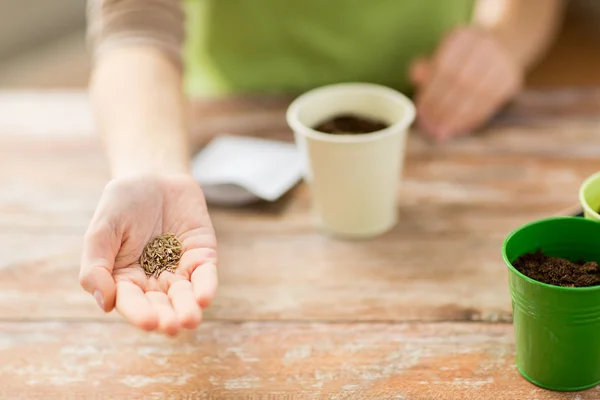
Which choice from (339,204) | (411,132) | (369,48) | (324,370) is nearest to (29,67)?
(369,48)

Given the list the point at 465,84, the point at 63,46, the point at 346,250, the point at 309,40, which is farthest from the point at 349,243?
the point at 63,46

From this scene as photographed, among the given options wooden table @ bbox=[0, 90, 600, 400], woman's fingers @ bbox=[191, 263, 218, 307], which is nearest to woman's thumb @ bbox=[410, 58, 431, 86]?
wooden table @ bbox=[0, 90, 600, 400]

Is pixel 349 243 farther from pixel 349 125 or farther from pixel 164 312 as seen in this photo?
pixel 164 312

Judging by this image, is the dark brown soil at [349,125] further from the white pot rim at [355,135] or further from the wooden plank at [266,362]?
the wooden plank at [266,362]

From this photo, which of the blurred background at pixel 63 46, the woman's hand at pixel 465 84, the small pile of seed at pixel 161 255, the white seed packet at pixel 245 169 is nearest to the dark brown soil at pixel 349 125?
the white seed packet at pixel 245 169

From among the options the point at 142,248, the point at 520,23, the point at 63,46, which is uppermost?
the point at 520,23

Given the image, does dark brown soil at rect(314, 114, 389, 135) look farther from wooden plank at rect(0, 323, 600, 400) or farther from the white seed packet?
wooden plank at rect(0, 323, 600, 400)

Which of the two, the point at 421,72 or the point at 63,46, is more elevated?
the point at 421,72

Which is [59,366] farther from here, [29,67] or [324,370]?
[29,67]
